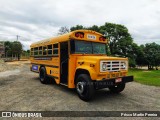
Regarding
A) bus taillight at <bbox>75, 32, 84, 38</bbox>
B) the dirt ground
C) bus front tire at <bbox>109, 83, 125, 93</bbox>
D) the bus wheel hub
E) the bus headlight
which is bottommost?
the dirt ground

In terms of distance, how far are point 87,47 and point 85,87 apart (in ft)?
7.05

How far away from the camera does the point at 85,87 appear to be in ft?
22.3

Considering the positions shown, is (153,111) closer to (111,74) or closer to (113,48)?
(111,74)

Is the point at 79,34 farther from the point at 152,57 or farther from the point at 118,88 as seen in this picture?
the point at 152,57

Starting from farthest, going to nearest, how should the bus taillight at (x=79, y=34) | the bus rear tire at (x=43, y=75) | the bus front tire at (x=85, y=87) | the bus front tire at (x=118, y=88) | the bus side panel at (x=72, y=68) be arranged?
the bus rear tire at (x=43, y=75) < the bus front tire at (x=118, y=88) < the bus taillight at (x=79, y=34) < the bus side panel at (x=72, y=68) < the bus front tire at (x=85, y=87)

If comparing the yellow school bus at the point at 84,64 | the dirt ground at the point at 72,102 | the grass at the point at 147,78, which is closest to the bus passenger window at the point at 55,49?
the yellow school bus at the point at 84,64

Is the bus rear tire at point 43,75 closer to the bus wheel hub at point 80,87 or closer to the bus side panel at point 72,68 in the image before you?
the bus side panel at point 72,68

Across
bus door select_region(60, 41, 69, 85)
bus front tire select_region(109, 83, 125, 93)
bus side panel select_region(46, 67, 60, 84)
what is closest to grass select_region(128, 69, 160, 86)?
bus front tire select_region(109, 83, 125, 93)

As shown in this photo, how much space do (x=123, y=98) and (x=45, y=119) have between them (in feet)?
12.2

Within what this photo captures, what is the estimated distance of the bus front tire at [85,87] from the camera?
655cm

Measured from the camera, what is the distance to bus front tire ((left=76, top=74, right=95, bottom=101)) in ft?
21.5

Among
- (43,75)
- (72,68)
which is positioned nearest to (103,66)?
(72,68)

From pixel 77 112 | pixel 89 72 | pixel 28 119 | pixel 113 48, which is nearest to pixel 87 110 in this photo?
pixel 77 112

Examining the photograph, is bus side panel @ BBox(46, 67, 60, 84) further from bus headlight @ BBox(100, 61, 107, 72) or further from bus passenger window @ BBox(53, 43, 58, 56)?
bus headlight @ BBox(100, 61, 107, 72)
